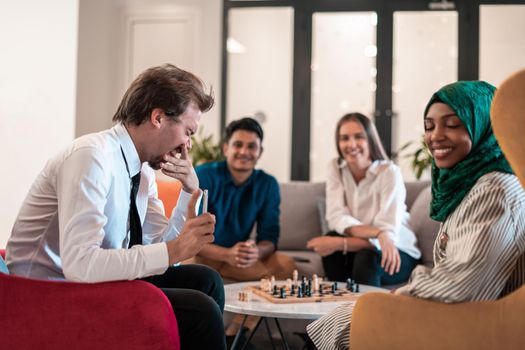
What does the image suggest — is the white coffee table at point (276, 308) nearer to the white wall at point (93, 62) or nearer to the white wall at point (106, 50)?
the white wall at point (106, 50)

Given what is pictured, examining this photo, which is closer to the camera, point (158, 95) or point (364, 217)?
point (158, 95)

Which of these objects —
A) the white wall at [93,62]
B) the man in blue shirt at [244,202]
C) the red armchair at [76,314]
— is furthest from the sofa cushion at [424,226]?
the white wall at [93,62]

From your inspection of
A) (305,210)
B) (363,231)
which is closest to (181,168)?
(363,231)

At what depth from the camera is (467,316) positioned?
4.93ft

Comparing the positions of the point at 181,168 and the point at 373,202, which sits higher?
the point at 181,168

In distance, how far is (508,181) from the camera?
1.59 metres

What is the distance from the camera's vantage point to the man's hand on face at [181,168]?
209 centimetres

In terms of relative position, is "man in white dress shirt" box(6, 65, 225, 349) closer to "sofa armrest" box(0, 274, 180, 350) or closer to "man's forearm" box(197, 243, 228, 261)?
"sofa armrest" box(0, 274, 180, 350)

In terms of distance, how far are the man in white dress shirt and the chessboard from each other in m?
0.47

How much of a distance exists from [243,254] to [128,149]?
58.6 inches

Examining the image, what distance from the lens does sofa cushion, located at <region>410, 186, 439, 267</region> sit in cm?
384

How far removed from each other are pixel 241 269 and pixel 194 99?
64.6 inches

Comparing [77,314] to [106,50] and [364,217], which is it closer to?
[364,217]

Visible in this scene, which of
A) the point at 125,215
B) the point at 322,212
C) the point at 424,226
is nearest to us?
the point at 125,215
